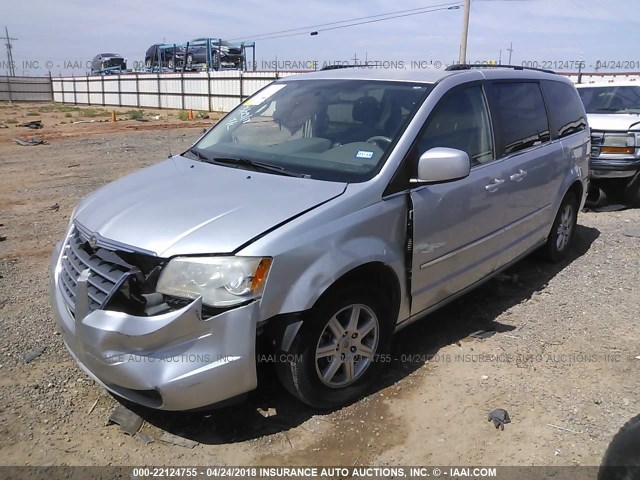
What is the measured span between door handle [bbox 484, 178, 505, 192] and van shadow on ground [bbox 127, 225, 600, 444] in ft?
3.52

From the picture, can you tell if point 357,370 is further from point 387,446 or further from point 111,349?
point 111,349

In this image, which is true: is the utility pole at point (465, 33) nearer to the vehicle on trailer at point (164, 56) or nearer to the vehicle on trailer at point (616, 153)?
the vehicle on trailer at point (616, 153)

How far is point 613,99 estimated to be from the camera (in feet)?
29.6

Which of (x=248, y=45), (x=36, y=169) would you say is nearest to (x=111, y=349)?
(x=36, y=169)

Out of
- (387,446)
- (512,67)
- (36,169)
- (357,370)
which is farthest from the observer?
(36,169)

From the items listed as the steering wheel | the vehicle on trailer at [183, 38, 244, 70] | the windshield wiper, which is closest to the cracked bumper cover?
the windshield wiper

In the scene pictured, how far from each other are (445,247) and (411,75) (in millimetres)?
1245

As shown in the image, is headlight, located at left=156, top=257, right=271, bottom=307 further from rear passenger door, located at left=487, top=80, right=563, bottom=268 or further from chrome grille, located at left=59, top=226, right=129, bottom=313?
rear passenger door, located at left=487, top=80, right=563, bottom=268

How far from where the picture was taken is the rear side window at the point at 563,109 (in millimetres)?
5062

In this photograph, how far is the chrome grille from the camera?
8.70 feet

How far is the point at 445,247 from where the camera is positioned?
3.56 metres

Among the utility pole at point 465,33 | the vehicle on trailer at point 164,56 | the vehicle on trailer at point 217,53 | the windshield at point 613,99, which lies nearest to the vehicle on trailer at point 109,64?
the vehicle on trailer at point 164,56

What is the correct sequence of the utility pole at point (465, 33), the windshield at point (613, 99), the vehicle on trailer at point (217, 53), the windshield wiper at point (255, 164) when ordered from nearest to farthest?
1. the windshield wiper at point (255, 164)
2. the windshield at point (613, 99)
3. the utility pole at point (465, 33)
4. the vehicle on trailer at point (217, 53)

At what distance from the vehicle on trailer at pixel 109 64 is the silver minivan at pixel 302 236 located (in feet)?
157
